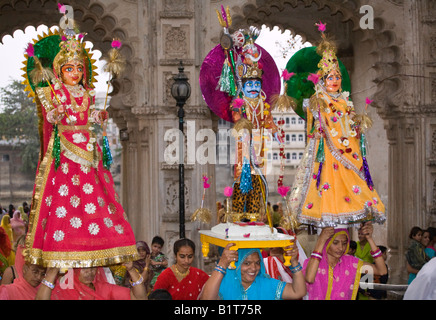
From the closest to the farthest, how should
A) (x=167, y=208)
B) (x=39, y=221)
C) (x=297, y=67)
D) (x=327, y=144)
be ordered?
(x=39, y=221) < (x=327, y=144) < (x=297, y=67) < (x=167, y=208)

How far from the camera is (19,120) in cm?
3203

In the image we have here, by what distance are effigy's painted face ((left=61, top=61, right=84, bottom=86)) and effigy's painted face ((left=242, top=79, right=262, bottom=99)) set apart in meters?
1.65

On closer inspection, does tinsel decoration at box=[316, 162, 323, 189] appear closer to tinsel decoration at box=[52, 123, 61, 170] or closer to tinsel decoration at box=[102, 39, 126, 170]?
tinsel decoration at box=[102, 39, 126, 170]

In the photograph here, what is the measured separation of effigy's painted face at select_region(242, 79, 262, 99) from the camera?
22.7ft

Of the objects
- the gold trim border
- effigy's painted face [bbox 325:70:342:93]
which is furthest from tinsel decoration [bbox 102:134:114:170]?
effigy's painted face [bbox 325:70:342:93]

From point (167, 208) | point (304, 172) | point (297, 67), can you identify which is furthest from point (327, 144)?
point (167, 208)

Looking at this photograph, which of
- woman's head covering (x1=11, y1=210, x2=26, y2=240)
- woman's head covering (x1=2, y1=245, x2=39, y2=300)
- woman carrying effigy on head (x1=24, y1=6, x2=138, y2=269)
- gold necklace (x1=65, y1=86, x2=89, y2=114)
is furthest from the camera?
woman's head covering (x1=11, y1=210, x2=26, y2=240)

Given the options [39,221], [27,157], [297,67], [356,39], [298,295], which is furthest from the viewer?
[27,157]

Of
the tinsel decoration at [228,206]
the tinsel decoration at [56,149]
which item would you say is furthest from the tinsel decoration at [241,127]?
the tinsel decoration at [56,149]

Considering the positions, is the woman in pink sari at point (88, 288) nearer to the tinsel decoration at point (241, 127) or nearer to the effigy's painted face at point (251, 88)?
the tinsel decoration at point (241, 127)

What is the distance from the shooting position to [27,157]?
102ft

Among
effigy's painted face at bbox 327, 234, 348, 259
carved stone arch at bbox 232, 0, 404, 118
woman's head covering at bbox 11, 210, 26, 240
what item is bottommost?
woman's head covering at bbox 11, 210, 26, 240

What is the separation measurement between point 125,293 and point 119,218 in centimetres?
80

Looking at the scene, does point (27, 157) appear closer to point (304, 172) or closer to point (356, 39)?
point (356, 39)
